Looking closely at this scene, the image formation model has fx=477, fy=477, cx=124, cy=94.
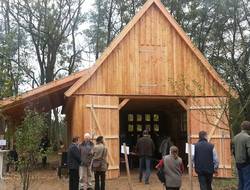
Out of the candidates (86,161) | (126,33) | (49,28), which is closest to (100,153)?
(86,161)

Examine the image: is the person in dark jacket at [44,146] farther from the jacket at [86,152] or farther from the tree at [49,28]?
the tree at [49,28]

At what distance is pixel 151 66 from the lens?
17.7 metres

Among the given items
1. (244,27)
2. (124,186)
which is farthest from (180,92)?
(244,27)

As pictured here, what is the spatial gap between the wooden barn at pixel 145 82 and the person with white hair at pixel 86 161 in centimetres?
359

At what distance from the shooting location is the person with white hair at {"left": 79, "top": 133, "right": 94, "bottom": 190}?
12.8m

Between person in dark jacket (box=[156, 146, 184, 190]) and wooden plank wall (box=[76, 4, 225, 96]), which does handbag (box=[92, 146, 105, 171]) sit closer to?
person in dark jacket (box=[156, 146, 184, 190])

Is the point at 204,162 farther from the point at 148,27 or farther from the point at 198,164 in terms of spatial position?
the point at 148,27

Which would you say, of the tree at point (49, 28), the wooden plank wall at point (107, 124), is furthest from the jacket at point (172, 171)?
the tree at point (49, 28)

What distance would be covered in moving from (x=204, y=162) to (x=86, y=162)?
3.62 m

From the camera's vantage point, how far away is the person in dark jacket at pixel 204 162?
10586 mm

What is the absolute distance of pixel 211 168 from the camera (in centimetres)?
1062

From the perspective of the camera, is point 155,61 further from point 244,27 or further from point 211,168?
point 244,27

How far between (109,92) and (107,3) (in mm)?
22749

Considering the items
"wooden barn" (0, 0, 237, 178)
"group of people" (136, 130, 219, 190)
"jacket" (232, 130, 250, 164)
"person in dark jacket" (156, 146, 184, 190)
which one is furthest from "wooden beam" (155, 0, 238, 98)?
"person in dark jacket" (156, 146, 184, 190)
